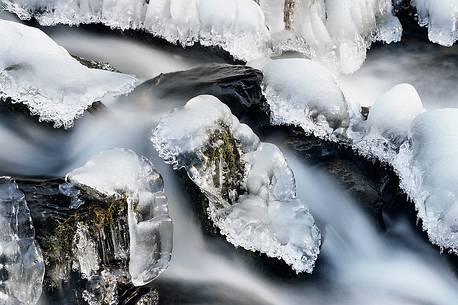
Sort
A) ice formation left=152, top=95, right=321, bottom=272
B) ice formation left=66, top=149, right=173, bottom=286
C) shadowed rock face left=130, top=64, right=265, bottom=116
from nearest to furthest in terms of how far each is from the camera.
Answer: ice formation left=66, top=149, right=173, bottom=286
ice formation left=152, top=95, right=321, bottom=272
shadowed rock face left=130, top=64, right=265, bottom=116

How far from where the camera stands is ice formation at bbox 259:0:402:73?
501 centimetres

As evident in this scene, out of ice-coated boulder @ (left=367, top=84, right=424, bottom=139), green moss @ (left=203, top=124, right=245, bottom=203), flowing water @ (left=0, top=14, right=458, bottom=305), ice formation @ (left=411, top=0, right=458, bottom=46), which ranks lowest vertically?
flowing water @ (left=0, top=14, right=458, bottom=305)

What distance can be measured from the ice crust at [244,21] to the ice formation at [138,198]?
1912mm

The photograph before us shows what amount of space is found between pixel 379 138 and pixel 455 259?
845 mm

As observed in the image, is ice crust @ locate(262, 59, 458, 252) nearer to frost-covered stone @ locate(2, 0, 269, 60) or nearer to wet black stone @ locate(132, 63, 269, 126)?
wet black stone @ locate(132, 63, 269, 126)

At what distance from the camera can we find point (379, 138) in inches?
156

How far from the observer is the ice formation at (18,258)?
270 cm

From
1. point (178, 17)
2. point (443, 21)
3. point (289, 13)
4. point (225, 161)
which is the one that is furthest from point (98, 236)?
point (443, 21)

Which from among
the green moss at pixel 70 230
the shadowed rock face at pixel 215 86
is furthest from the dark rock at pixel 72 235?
the shadowed rock face at pixel 215 86

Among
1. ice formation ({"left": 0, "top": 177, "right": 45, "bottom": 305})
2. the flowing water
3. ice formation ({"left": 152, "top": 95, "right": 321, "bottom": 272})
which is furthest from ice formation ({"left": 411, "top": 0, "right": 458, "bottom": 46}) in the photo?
ice formation ({"left": 0, "top": 177, "right": 45, "bottom": 305})

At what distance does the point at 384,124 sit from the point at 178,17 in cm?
178

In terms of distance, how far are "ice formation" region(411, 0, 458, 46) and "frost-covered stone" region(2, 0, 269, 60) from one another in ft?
5.19

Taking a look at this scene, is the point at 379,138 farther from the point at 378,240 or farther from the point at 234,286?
the point at 234,286

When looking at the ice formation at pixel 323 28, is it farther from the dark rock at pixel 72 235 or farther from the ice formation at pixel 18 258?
the ice formation at pixel 18 258
